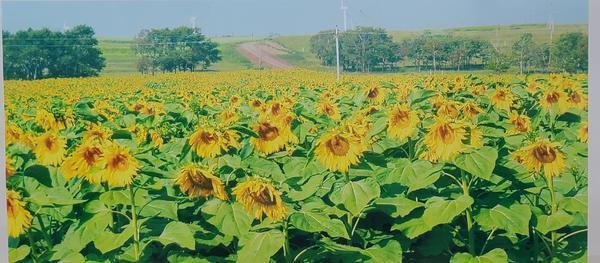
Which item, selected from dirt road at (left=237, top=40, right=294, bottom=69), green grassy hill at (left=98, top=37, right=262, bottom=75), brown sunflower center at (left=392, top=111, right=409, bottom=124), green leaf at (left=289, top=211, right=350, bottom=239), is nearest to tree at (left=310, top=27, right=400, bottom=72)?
dirt road at (left=237, top=40, right=294, bottom=69)

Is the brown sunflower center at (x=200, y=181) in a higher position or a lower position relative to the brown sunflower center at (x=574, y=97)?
lower

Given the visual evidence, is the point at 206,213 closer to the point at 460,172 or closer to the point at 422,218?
the point at 422,218

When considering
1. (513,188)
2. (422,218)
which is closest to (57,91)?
(422,218)

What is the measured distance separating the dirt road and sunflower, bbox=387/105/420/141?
53 cm

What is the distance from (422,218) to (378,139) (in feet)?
1.35

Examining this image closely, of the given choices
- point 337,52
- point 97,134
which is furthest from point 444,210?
point 97,134

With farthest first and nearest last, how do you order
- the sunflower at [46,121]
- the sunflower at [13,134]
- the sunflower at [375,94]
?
the sunflower at [375,94]
the sunflower at [46,121]
the sunflower at [13,134]

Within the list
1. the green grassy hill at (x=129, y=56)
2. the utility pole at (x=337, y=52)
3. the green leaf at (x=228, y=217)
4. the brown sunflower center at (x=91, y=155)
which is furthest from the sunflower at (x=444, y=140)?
the brown sunflower center at (x=91, y=155)

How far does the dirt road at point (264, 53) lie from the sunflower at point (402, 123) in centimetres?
53

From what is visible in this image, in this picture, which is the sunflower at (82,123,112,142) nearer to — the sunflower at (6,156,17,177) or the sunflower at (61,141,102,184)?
the sunflower at (61,141,102,184)

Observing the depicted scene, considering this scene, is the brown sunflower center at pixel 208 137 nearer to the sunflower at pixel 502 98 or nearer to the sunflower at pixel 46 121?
the sunflower at pixel 46 121

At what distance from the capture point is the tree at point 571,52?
2.84m

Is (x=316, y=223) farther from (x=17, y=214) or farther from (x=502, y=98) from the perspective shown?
(x=502, y=98)

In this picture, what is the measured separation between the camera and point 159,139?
8.91 ft
